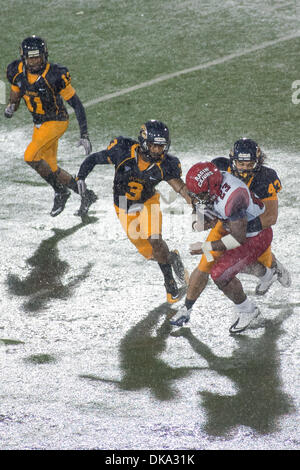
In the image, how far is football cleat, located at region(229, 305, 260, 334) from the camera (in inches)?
289

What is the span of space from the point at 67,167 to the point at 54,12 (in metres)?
8.41

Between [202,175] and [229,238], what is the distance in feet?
2.03

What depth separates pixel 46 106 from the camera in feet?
33.4

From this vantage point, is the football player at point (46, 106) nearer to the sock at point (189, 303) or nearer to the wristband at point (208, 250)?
the sock at point (189, 303)

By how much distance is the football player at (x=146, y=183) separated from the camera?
7.88 m

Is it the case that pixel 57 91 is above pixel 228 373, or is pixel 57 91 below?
above

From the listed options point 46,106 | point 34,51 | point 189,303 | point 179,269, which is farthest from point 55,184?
point 189,303

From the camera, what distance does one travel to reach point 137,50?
16.6 meters

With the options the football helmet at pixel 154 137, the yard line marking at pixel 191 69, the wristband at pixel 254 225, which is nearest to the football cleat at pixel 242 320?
the wristband at pixel 254 225

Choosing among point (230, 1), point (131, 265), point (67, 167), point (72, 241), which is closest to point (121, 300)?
point (131, 265)

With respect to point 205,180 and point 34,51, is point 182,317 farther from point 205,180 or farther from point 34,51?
point 34,51

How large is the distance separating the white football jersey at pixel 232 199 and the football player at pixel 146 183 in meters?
0.80
